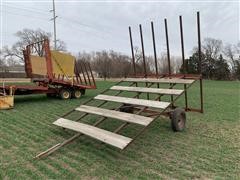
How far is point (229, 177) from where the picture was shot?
295cm

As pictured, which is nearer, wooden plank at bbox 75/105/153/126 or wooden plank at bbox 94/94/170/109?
wooden plank at bbox 75/105/153/126

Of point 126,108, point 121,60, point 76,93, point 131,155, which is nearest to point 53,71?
point 76,93

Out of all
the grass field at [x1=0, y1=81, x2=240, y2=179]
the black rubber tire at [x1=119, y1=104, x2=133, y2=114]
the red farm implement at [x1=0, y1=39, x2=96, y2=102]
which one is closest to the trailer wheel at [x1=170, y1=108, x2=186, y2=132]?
the grass field at [x1=0, y1=81, x2=240, y2=179]

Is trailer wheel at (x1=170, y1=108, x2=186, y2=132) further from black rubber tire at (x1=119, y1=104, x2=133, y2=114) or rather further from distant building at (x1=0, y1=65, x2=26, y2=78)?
distant building at (x1=0, y1=65, x2=26, y2=78)

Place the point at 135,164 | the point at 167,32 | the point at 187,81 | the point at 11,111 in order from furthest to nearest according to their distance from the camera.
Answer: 1. the point at 11,111
2. the point at 167,32
3. the point at 187,81
4. the point at 135,164

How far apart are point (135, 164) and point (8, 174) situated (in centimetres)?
168

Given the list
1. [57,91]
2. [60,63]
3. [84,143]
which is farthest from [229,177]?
[60,63]

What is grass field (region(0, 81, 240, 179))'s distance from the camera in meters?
3.06

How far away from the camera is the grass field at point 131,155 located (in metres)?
3.06

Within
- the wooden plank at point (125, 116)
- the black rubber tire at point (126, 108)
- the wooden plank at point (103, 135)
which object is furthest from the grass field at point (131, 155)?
the black rubber tire at point (126, 108)

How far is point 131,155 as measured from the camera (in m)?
3.66

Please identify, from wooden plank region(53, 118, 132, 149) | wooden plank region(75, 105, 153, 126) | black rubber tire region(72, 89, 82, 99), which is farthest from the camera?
black rubber tire region(72, 89, 82, 99)

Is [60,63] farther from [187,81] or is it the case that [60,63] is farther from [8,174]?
[8,174]

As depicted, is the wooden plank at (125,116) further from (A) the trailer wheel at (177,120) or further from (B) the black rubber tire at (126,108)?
(A) the trailer wheel at (177,120)
